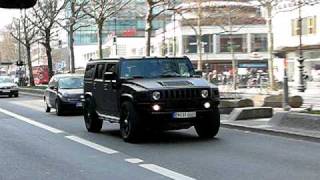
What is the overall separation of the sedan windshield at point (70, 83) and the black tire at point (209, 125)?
11.3 meters

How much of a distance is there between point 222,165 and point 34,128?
925cm

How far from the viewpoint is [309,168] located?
9453mm

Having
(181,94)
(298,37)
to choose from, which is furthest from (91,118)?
(298,37)

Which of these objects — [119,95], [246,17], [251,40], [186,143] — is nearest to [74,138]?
[119,95]

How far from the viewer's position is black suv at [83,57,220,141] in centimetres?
1306

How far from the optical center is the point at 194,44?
98438mm

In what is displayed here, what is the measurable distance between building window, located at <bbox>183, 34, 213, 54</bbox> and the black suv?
8364 centimetres

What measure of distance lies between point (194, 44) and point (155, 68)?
84539mm

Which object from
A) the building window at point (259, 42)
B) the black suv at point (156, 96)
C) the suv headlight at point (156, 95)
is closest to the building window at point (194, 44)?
the building window at point (259, 42)

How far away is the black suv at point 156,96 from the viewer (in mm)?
13062

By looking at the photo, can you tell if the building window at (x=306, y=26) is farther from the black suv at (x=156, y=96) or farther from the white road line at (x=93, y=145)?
the white road line at (x=93, y=145)

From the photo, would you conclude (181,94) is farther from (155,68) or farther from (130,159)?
(130,159)

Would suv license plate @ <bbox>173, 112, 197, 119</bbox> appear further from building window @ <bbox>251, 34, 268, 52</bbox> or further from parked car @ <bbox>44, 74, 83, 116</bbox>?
building window @ <bbox>251, 34, 268, 52</bbox>

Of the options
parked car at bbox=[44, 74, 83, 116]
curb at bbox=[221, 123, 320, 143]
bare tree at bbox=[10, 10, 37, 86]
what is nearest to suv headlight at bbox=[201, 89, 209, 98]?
curb at bbox=[221, 123, 320, 143]
